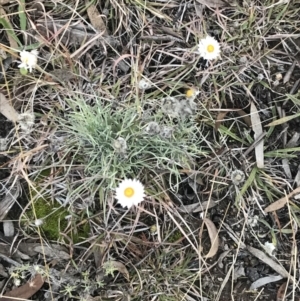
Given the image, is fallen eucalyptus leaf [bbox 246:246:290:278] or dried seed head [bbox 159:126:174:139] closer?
dried seed head [bbox 159:126:174:139]

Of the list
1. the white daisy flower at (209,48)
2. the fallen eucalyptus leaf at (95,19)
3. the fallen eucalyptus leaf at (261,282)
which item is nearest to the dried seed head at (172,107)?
the white daisy flower at (209,48)

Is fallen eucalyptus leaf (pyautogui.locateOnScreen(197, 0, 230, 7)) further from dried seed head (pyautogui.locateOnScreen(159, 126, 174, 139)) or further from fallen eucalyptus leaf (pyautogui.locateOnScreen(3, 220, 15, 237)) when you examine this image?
fallen eucalyptus leaf (pyautogui.locateOnScreen(3, 220, 15, 237))

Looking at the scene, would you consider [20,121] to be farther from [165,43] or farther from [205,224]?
[205,224]

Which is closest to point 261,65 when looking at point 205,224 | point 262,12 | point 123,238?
point 262,12

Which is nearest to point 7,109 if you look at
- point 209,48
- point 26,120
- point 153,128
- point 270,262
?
point 26,120

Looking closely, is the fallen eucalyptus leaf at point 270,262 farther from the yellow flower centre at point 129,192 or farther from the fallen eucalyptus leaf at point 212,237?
the yellow flower centre at point 129,192

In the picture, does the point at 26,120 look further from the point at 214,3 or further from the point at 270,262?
the point at 270,262

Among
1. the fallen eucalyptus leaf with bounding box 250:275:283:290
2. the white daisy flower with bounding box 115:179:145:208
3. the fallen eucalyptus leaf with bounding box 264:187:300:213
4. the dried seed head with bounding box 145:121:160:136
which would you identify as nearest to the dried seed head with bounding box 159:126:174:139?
the dried seed head with bounding box 145:121:160:136
